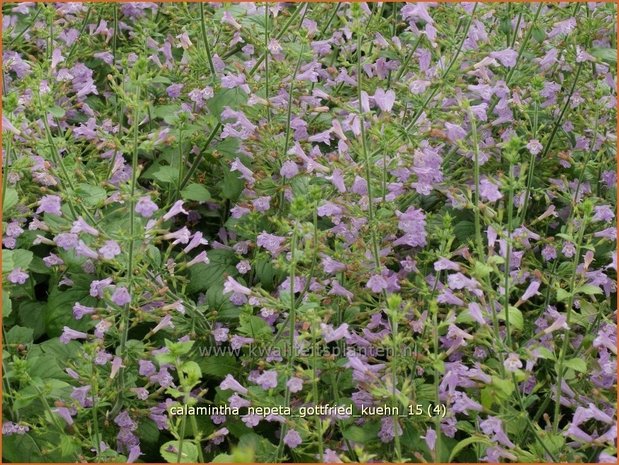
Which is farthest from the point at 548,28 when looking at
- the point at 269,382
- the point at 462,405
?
the point at 269,382

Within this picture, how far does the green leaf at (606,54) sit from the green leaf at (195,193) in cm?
200

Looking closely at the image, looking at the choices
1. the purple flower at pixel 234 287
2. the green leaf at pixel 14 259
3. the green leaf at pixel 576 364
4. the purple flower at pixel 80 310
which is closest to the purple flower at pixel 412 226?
the purple flower at pixel 234 287

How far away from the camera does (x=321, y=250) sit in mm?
Answer: 3584

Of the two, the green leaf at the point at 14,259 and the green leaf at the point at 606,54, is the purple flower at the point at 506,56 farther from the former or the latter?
the green leaf at the point at 14,259

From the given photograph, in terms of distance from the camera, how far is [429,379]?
393 centimetres

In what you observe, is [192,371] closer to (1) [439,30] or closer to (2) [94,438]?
(2) [94,438]

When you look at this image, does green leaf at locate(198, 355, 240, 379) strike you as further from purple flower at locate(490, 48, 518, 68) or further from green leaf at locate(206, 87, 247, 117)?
purple flower at locate(490, 48, 518, 68)

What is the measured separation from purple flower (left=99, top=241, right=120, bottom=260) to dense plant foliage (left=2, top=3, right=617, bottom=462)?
0.02m

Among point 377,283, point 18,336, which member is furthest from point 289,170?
point 18,336

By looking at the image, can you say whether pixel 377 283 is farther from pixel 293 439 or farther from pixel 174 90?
pixel 174 90

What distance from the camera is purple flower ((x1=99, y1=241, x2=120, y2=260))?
11.1 ft

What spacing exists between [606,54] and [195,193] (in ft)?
6.87

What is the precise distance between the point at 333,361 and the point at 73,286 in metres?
1.36

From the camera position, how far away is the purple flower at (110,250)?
338 cm
